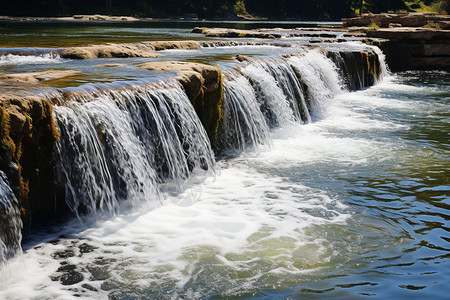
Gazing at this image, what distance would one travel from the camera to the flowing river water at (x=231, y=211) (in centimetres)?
467

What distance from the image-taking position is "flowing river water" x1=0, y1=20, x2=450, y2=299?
4.67 meters

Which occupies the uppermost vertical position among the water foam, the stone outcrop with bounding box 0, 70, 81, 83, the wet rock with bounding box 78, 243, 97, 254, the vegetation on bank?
the vegetation on bank

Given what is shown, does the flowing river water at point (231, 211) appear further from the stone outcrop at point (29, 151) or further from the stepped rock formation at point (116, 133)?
the stone outcrop at point (29, 151)

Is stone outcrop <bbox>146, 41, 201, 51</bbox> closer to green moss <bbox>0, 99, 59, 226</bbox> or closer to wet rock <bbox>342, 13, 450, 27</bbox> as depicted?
green moss <bbox>0, 99, 59, 226</bbox>

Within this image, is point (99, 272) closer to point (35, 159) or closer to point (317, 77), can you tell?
point (35, 159)

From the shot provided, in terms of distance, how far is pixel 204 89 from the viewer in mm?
8711

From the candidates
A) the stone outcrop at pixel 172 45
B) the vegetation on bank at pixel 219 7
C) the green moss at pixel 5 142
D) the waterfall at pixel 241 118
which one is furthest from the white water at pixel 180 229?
the vegetation on bank at pixel 219 7

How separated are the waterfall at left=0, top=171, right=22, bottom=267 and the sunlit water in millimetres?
117

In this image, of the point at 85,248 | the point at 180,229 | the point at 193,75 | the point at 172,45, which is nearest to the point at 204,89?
the point at 193,75

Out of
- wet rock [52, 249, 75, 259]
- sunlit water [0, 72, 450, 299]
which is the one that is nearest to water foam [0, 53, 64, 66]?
sunlit water [0, 72, 450, 299]

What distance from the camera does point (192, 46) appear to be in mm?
16422

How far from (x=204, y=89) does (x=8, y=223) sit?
454cm

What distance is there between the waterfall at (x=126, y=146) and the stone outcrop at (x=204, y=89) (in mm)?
485

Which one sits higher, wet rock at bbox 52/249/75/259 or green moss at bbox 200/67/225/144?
green moss at bbox 200/67/225/144
